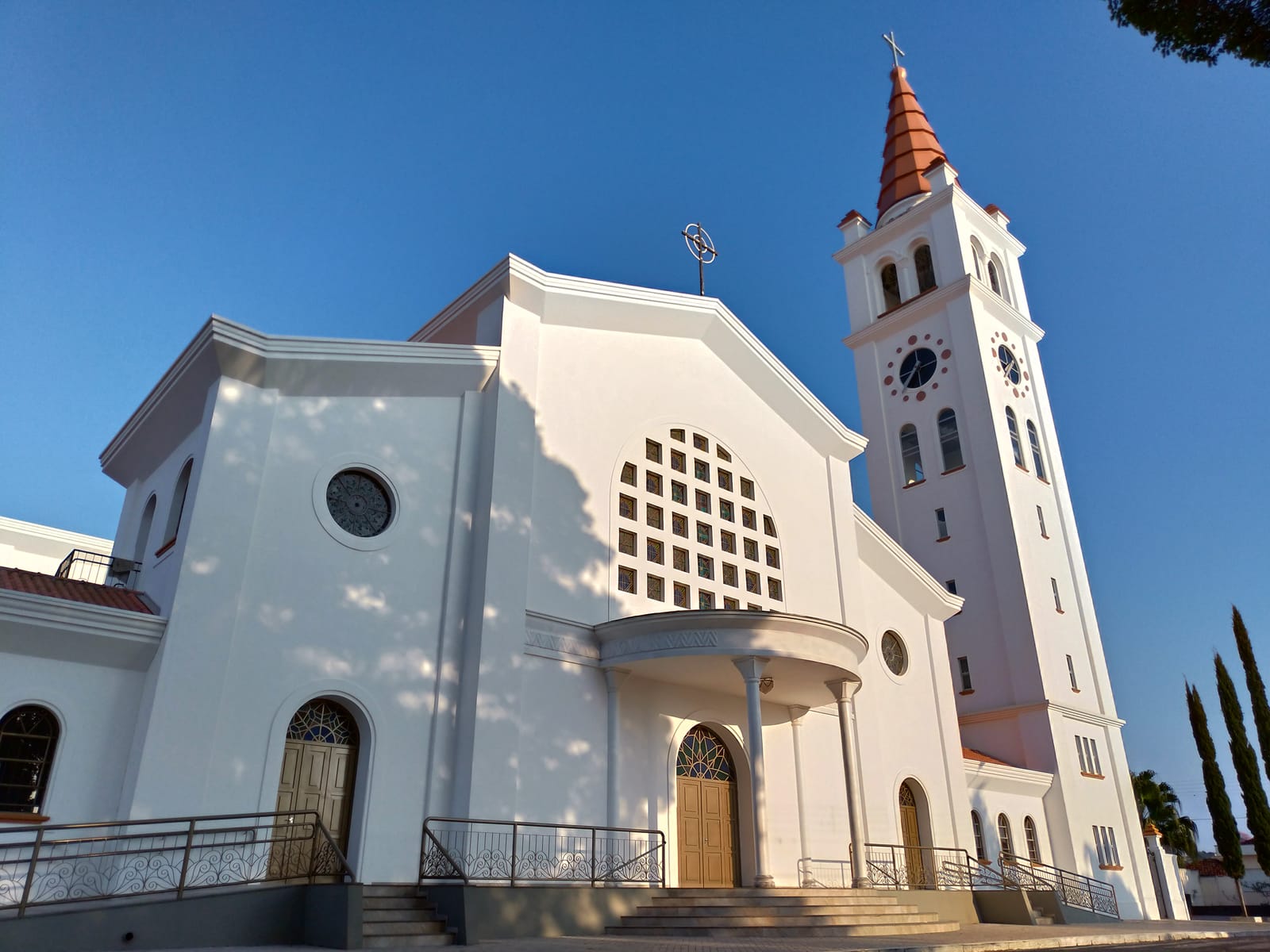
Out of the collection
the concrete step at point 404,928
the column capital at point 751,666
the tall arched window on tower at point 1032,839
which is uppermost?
the column capital at point 751,666

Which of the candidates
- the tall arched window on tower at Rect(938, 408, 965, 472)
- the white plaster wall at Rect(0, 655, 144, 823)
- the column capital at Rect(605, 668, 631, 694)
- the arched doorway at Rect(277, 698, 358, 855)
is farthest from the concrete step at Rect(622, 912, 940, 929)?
the tall arched window on tower at Rect(938, 408, 965, 472)

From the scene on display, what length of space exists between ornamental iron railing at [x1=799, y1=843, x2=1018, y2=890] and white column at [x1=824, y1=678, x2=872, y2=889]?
0.36 metres

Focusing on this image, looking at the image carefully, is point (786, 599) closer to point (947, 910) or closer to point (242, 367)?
point (947, 910)

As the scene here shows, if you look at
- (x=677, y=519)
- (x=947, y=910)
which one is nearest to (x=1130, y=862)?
(x=947, y=910)

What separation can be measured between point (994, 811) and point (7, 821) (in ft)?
61.2

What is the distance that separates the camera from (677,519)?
16141 mm

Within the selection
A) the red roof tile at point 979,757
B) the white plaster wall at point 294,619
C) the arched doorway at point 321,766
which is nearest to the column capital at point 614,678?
the white plaster wall at point 294,619

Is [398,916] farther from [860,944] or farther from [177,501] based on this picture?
[177,501]

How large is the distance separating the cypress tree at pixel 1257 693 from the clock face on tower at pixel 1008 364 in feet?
45.2

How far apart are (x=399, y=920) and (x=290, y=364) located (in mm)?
6892

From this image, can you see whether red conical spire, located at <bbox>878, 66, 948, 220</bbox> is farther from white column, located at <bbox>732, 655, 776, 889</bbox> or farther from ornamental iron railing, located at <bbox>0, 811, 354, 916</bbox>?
ornamental iron railing, located at <bbox>0, 811, 354, 916</bbox>

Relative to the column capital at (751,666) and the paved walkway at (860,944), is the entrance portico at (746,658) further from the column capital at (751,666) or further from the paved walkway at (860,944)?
the paved walkway at (860,944)

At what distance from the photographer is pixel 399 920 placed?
10.1m

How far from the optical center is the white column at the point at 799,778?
50.2ft
